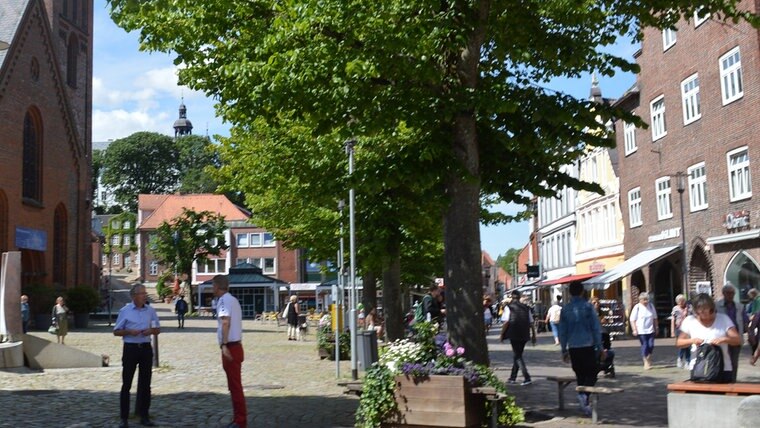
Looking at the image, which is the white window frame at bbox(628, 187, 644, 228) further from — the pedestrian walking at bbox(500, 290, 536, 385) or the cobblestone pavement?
the pedestrian walking at bbox(500, 290, 536, 385)

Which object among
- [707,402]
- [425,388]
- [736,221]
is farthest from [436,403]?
[736,221]

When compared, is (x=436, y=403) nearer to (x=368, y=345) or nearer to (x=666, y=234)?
(x=368, y=345)

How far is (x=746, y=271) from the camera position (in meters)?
28.8

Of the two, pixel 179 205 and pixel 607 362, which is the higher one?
pixel 179 205

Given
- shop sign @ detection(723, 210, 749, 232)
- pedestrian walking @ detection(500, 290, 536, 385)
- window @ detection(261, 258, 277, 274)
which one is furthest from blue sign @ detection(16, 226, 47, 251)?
window @ detection(261, 258, 277, 274)

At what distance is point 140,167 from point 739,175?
3646 inches

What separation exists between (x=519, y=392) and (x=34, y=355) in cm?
1109

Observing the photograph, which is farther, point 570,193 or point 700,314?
point 570,193

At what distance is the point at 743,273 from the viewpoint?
29.0 meters

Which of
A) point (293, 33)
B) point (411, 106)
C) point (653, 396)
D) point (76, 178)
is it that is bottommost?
point (653, 396)

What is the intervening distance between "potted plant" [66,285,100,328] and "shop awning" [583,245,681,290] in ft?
83.1

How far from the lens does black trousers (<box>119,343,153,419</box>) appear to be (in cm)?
1121

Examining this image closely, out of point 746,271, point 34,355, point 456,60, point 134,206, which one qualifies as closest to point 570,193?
point 746,271

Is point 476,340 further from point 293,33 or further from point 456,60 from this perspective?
point 293,33
